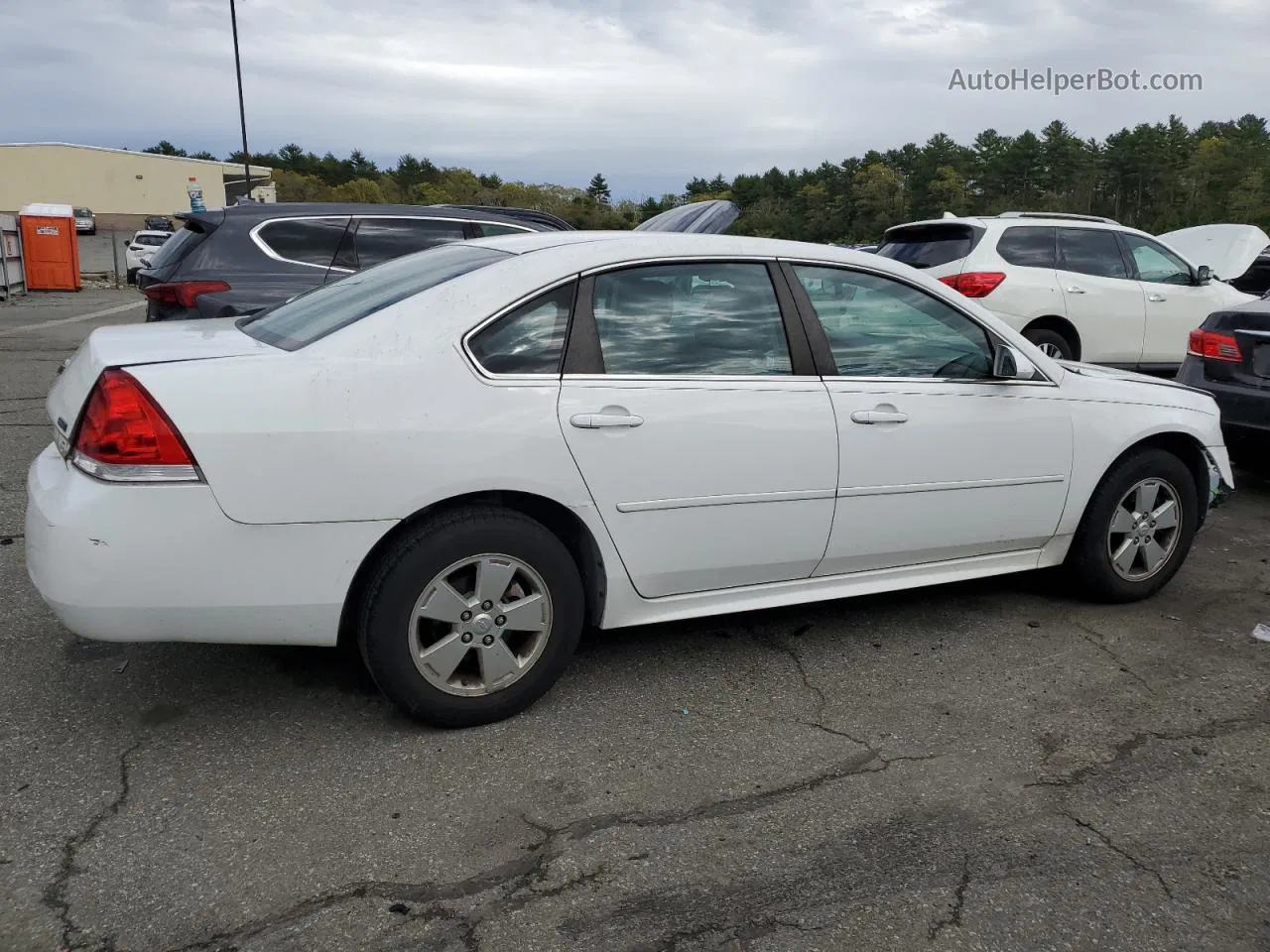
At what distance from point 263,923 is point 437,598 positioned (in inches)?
39.6

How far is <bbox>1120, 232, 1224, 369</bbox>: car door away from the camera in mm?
9398

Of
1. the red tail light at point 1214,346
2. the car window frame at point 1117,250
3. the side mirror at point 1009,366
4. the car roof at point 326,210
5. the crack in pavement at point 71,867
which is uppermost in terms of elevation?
the car roof at point 326,210

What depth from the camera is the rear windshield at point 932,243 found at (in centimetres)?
892

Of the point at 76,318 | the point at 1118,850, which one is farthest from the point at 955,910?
the point at 76,318

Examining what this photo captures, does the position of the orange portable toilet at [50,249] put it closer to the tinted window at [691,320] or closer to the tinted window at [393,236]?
the tinted window at [393,236]

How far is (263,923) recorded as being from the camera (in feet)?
7.78

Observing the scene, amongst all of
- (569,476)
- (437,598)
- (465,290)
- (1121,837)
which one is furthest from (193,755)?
(1121,837)

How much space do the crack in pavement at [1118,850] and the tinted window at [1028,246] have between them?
270 inches

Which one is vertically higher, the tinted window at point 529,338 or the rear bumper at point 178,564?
the tinted window at point 529,338

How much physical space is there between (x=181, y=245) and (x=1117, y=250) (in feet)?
25.7

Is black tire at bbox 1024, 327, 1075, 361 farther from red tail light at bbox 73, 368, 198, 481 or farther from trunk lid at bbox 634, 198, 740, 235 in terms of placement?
red tail light at bbox 73, 368, 198, 481

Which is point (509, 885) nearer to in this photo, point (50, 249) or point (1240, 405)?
point (1240, 405)

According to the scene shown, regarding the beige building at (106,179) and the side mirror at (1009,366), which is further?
the beige building at (106,179)

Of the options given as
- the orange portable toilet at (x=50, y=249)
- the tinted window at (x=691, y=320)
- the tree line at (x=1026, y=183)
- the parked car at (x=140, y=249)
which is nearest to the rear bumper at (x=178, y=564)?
the tinted window at (x=691, y=320)
